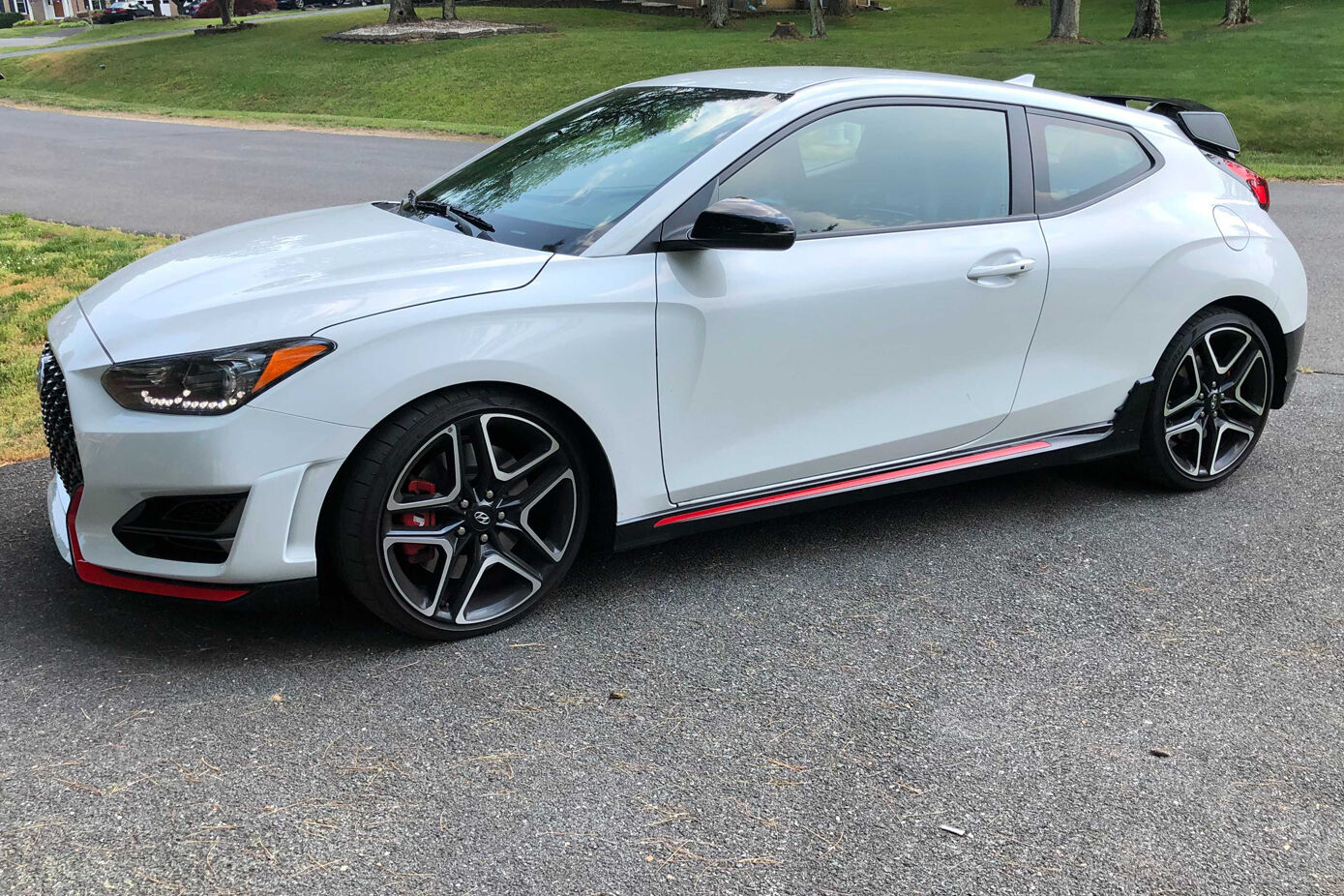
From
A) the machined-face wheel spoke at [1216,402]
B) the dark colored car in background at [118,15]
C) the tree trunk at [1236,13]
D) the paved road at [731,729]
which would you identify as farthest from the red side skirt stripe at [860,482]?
the dark colored car in background at [118,15]

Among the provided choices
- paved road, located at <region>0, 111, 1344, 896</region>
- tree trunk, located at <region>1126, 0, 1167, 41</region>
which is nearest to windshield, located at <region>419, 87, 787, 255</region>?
paved road, located at <region>0, 111, 1344, 896</region>

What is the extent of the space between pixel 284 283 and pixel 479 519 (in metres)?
0.89

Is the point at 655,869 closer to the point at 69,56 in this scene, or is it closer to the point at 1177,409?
the point at 1177,409

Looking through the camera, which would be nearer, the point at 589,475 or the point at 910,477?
the point at 589,475

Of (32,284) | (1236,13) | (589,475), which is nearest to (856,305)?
(589,475)

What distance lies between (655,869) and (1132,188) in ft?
10.8

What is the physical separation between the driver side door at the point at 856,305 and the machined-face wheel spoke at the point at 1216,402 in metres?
0.93

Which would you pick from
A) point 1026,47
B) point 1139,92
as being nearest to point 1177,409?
point 1139,92

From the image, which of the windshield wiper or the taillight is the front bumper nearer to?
the windshield wiper

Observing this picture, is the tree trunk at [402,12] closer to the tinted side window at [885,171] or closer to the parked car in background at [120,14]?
the parked car in background at [120,14]

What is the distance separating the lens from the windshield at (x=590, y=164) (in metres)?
3.87

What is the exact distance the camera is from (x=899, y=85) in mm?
4242

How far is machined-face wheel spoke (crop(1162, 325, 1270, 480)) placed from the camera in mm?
4832

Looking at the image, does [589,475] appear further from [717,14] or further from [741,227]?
[717,14]
